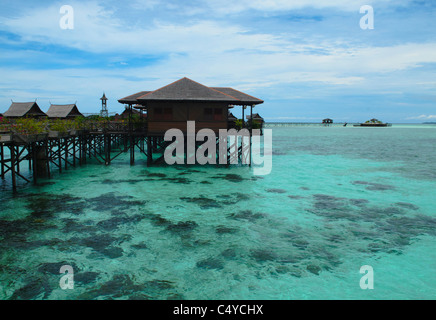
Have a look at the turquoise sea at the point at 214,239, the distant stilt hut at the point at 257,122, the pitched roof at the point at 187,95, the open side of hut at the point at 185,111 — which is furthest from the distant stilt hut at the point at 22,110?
the distant stilt hut at the point at 257,122

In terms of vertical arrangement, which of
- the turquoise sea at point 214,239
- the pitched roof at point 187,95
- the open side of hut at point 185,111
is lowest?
the turquoise sea at point 214,239

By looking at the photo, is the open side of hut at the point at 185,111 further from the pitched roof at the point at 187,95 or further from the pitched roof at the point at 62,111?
the pitched roof at the point at 62,111

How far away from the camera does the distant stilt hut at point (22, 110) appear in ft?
116

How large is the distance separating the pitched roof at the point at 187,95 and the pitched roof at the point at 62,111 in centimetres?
1877

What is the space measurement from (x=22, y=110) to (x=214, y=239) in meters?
35.1

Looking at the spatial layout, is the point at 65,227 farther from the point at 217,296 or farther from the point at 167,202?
the point at 217,296

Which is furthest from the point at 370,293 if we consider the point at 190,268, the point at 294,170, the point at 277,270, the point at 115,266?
the point at 294,170

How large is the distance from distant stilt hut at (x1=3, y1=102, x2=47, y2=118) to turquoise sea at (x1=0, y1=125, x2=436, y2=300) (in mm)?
21514

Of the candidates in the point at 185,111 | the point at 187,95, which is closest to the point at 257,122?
the point at 185,111

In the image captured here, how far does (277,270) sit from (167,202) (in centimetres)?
740

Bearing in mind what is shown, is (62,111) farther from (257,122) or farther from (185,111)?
(257,122)

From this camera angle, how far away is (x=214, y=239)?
10359 mm

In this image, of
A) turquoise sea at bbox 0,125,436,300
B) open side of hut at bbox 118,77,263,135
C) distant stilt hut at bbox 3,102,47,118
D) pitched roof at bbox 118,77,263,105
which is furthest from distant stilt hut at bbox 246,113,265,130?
distant stilt hut at bbox 3,102,47,118

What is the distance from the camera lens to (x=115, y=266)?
8430 mm
